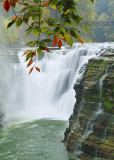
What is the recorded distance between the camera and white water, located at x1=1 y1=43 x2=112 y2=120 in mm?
19594

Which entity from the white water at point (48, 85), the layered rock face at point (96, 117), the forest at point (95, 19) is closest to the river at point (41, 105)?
the white water at point (48, 85)

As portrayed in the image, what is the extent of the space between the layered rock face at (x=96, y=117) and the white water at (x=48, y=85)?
9.09 metres

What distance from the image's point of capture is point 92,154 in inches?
326

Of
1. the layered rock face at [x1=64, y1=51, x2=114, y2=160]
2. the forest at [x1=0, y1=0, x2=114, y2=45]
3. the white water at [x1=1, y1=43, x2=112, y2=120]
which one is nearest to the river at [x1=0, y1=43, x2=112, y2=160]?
the white water at [x1=1, y1=43, x2=112, y2=120]

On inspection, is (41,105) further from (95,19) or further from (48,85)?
(95,19)

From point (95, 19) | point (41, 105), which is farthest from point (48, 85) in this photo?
point (95, 19)

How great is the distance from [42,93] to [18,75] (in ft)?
9.13

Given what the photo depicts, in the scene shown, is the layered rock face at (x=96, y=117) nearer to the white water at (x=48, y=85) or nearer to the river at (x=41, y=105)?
the river at (x=41, y=105)

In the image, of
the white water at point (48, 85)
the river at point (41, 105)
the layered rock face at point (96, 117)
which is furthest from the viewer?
the white water at point (48, 85)

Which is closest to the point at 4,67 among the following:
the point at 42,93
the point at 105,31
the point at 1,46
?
the point at 42,93

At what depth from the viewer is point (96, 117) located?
8477mm

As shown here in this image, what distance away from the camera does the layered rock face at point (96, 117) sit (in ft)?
26.5

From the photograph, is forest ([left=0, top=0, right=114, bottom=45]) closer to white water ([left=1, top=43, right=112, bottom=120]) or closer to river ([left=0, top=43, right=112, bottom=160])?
white water ([left=1, top=43, right=112, bottom=120])

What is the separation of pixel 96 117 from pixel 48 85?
543 inches
